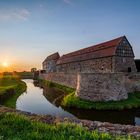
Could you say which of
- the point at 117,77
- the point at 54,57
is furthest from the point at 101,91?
the point at 54,57

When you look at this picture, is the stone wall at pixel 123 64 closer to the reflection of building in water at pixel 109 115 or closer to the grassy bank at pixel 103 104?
the grassy bank at pixel 103 104

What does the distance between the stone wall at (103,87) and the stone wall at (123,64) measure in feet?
29.9

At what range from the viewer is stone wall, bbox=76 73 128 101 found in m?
24.2

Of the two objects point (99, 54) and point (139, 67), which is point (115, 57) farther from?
point (139, 67)

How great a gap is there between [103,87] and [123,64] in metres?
13.2

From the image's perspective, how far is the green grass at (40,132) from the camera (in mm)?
8242

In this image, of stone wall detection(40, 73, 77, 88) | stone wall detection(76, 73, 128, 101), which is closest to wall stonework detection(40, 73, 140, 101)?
stone wall detection(76, 73, 128, 101)

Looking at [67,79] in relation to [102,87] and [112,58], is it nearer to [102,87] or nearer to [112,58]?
[112,58]

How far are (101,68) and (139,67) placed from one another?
26.4 ft

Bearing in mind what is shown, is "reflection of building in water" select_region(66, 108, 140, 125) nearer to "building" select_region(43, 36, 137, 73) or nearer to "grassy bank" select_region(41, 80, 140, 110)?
"grassy bank" select_region(41, 80, 140, 110)

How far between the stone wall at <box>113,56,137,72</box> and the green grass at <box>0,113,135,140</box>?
2604 cm

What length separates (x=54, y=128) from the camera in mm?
9320

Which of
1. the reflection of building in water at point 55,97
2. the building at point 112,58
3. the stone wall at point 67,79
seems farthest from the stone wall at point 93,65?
the reflection of building in water at point 55,97

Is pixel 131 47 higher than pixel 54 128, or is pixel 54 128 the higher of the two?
pixel 131 47
